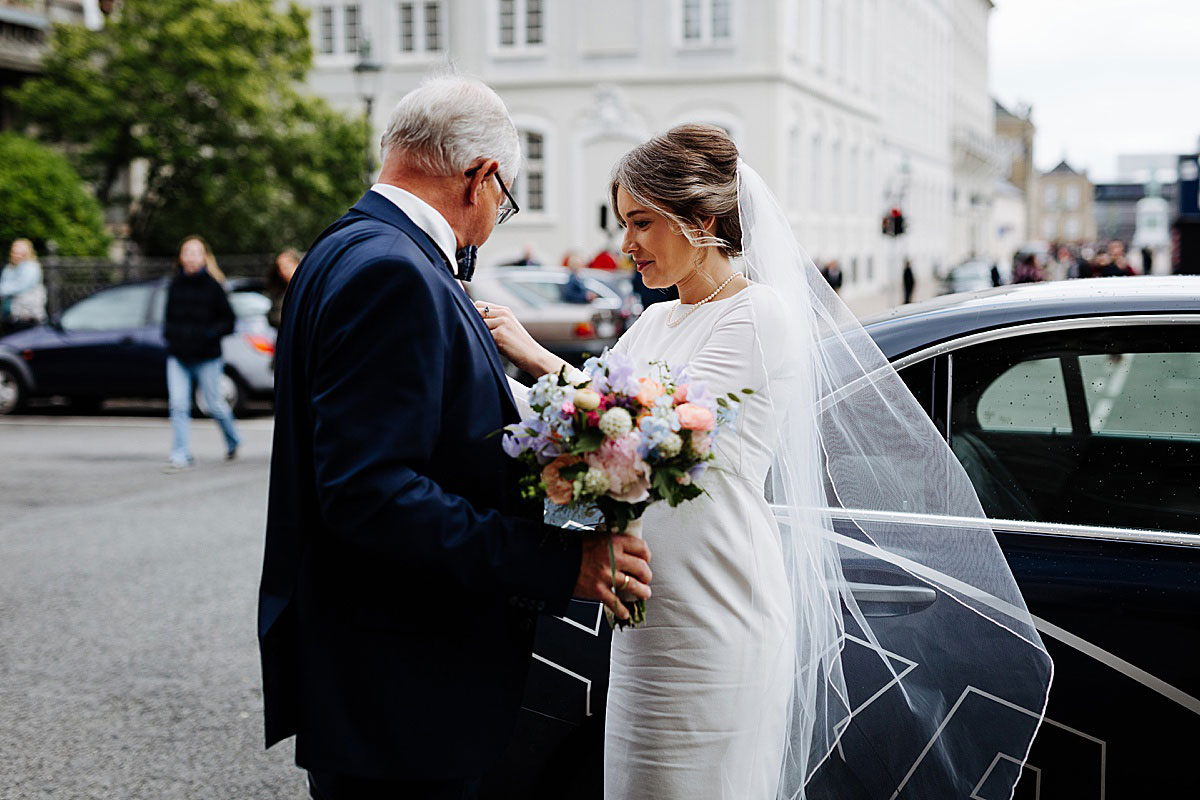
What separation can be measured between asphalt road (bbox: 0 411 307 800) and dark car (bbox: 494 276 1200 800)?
1.60m

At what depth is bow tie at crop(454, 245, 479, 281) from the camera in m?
2.36

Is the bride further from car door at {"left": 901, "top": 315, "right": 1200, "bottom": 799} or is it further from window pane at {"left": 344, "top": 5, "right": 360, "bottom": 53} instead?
window pane at {"left": 344, "top": 5, "right": 360, "bottom": 53}

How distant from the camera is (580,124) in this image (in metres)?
35.1

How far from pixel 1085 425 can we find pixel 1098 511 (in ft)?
1.13

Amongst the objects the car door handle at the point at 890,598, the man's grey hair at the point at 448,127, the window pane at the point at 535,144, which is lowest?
the car door handle at the point at 890,598

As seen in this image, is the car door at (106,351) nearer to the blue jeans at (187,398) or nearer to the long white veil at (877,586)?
the blue jeans at (187,398)

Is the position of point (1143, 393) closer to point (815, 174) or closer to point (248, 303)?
point (248, 303)

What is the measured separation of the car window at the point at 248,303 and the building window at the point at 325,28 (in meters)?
24.8

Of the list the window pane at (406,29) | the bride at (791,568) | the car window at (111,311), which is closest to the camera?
the bride at (791,568)

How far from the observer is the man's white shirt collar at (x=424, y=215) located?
2.20 metres

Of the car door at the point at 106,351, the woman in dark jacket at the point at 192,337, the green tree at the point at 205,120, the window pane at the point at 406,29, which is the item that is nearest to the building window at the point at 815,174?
the window pane at the point at 406,29

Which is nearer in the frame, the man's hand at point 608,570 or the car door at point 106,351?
the man's hand at point 608,570

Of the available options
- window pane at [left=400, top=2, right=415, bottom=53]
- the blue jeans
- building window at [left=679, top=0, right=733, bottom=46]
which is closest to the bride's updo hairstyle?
the blue jeans

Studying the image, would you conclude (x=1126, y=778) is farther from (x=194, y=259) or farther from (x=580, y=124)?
(x=580, y=124)
